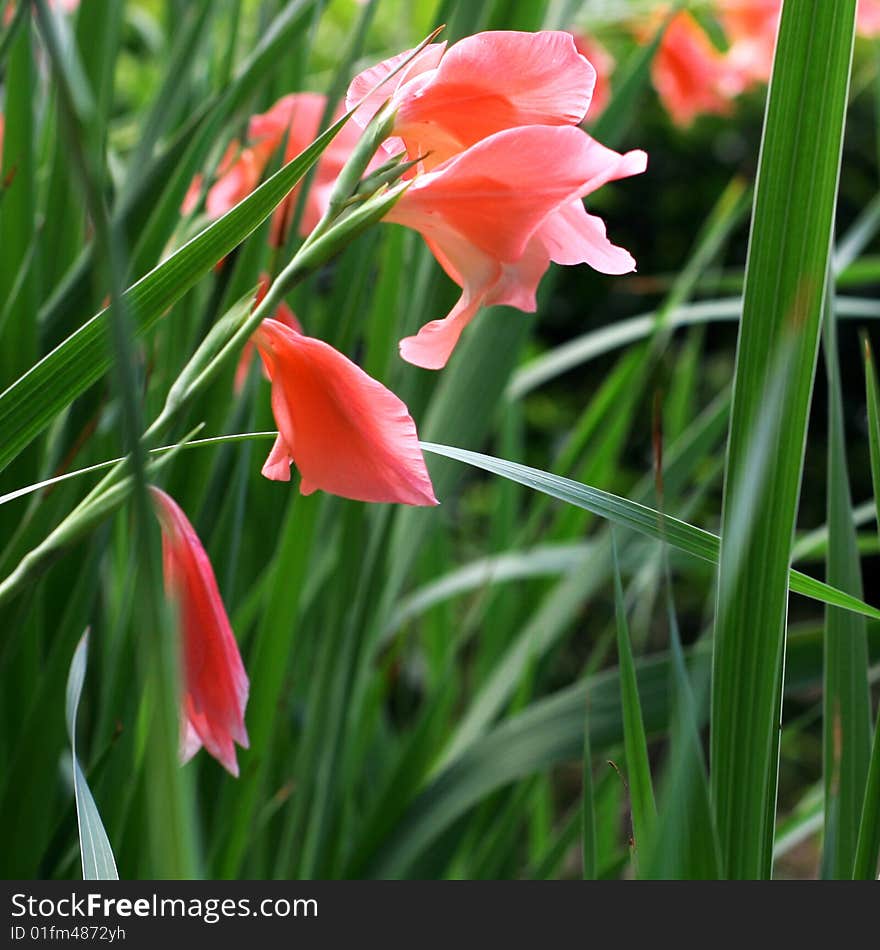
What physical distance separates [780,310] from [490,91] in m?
0.11

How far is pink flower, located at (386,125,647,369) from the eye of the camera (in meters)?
0.30

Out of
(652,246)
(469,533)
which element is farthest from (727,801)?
(652,246)

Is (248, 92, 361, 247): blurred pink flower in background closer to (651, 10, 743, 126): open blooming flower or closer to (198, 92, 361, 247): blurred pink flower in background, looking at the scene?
(198, 92, 361, 247): blurred pink flower in background

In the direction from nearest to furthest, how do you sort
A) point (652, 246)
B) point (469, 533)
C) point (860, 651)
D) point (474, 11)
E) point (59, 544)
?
point (59, 544)
point (860, 651)
point (474, 11)
point (469, 533)
point (652, 246)

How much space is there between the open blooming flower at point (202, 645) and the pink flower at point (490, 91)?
143 mm

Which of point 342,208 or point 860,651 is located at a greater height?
point 342,208

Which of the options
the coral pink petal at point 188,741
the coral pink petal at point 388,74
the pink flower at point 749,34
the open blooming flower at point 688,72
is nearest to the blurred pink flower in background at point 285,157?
the coral pink petal at point 388,74

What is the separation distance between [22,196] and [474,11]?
251 millimetres

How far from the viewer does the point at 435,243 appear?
344 mm

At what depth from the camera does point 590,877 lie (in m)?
0.37

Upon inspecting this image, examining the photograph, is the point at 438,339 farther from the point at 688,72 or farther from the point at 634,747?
the point at 688,72

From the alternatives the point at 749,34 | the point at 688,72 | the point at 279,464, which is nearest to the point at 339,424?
the point at 279,464

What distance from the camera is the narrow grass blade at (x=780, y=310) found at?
319 mm

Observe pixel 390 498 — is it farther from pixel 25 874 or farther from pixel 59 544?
pixel 25 874
